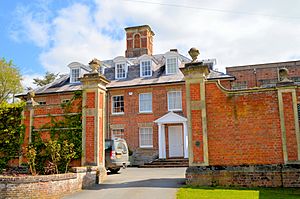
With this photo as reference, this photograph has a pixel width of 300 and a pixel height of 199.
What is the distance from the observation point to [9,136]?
12750mm

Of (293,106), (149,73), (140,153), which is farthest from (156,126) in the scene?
(293,106)

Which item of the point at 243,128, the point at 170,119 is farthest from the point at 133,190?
the point at 170,119

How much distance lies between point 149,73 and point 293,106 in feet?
53.4

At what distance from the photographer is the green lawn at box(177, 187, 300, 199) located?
346 inches

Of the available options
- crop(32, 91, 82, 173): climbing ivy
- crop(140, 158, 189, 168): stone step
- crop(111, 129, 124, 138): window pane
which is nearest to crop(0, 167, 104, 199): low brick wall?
crop(32, 91, 82, 173): climbing ivy

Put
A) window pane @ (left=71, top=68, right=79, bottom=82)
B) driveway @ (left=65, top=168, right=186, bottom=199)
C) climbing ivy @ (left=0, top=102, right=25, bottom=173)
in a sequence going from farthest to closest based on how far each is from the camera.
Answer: window pane @ (left=71, top=68, right=79, bottom=82)
climbing ivy @ (left=0, top=102, right=25, bottom=173)
driveway @ (left=65, top=168, right=186, bottom=199)

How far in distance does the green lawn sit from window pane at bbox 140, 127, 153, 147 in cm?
1352

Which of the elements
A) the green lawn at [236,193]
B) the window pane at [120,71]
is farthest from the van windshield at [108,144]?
the window pane at [120,71]

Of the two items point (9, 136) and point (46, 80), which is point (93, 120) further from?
point (46, 80)

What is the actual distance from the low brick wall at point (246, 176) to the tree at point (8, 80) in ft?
90.2

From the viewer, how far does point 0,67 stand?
3212 cm

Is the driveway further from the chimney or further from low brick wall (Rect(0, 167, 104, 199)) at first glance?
the chimney

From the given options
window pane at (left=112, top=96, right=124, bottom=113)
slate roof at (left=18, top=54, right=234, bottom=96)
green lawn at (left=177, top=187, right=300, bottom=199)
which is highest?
slate roof at (left=18, top=54, right=234, bottom=96)

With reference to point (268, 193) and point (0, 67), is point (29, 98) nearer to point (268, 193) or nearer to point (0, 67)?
point (268, 193)
